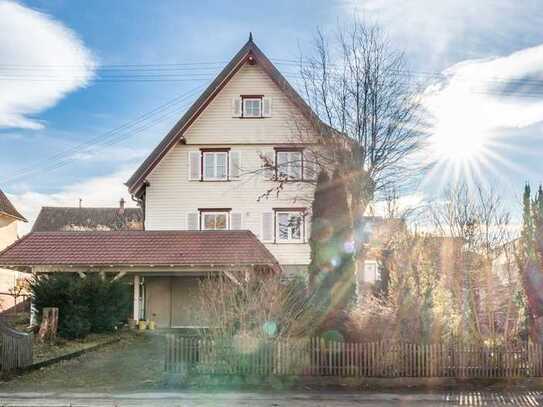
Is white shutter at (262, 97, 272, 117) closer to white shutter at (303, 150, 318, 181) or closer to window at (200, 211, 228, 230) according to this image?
white shutter at (303, 150, 318, 181)

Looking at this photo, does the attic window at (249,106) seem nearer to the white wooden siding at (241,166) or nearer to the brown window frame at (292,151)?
the white wooden siding at (241,166)

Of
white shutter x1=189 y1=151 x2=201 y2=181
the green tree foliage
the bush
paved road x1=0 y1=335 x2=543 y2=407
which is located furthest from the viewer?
white shutter x1=189 y1=151 x2=201 y2=181

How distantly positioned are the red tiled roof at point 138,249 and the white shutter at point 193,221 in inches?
88.3

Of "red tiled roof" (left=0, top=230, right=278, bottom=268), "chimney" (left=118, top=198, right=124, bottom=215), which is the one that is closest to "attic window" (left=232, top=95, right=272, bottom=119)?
"red tiled roof" (left=0, top=230, right=278, bottom=268)

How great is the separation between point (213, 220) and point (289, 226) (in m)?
3.48

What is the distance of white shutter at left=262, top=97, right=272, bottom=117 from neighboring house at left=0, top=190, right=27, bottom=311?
17.9m

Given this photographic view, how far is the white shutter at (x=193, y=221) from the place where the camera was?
31.2 meters

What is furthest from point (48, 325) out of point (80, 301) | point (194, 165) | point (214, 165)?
point (214, 165)

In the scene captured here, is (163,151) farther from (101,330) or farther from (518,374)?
(518,374)

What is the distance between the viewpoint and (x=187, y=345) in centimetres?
1584

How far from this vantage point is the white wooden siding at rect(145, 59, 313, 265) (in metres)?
31.1

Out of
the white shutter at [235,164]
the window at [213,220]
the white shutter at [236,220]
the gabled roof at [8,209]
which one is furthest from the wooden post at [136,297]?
the gabled roof at [8,209]

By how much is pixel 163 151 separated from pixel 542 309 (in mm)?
18319

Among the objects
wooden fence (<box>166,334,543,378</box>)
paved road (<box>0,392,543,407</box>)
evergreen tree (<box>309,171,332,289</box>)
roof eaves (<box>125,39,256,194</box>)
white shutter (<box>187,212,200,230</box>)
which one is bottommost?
paved road (<box>0,392,543,407</box>)
